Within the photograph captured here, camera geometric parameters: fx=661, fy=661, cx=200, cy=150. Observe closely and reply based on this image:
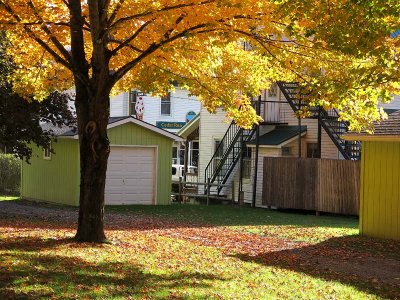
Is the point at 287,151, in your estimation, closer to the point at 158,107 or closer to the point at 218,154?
the point at 218,154

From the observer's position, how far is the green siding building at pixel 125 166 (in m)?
26.8

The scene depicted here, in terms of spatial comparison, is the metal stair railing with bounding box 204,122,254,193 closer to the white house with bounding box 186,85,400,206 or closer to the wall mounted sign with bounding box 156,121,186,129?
the white house with bounding box 186,85,400,206

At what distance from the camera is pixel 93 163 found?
12930 millimetres

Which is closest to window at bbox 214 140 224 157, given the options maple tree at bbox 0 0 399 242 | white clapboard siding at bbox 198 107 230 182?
white clapboard siding at bbox 198 107 230 182

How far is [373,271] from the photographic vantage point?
40.4 ft

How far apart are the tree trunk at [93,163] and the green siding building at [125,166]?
13.3m

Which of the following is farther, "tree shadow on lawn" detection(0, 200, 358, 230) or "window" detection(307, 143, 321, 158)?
"window" detection(307, 143, 321, 158)

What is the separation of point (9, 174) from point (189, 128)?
1011 cm

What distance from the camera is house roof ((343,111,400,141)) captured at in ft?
53.1

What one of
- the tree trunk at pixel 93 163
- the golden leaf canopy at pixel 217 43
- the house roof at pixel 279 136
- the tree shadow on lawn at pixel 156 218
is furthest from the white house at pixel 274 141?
the tree trunk at pixel 93 163

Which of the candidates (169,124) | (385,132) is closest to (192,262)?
(385,132)

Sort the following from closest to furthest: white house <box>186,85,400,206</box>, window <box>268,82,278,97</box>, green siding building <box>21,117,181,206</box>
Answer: green siding building <box>21,117,181,206</box> → white house <box>186,85,400,206</box> → window <box>268,82,278,97</box>

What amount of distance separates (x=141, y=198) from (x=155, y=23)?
53.2 ft

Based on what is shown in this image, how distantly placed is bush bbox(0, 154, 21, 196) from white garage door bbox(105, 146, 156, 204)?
841 centimetres
